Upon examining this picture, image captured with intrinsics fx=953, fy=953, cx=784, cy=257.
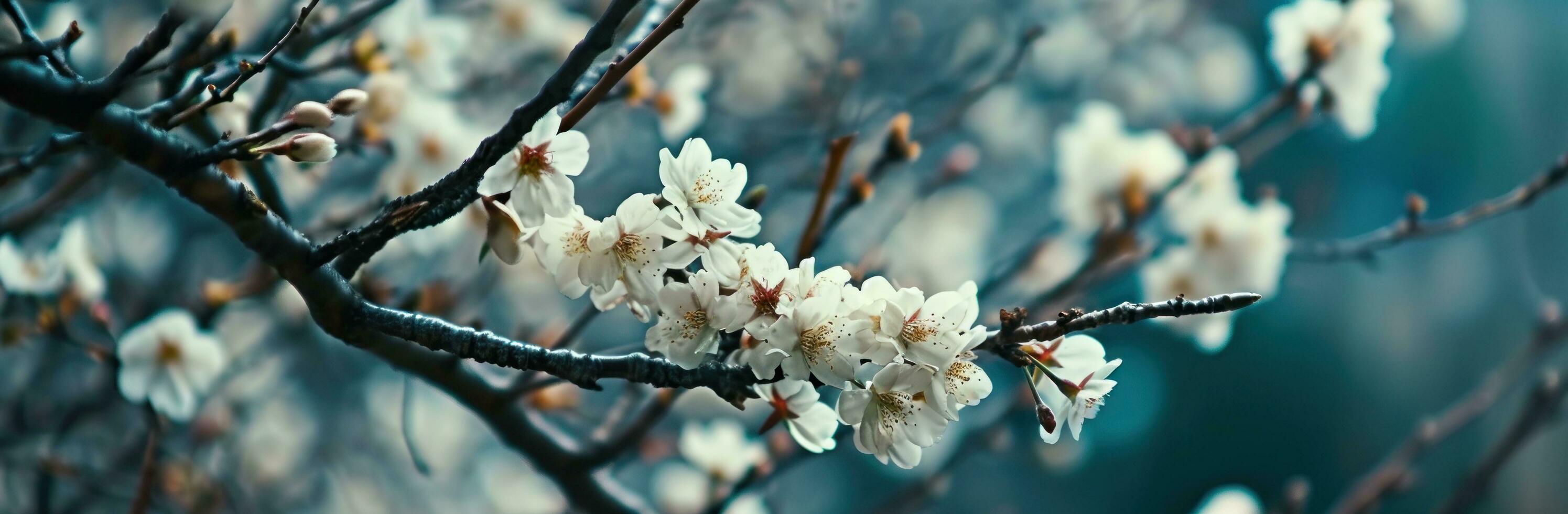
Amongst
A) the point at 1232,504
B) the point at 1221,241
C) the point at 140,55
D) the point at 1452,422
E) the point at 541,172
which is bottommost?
the point at 1232,504

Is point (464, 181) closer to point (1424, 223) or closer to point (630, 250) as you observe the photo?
point (630, 250)

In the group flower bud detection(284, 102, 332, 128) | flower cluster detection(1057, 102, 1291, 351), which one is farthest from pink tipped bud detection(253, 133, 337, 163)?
flower cluster detection(1057, 102, 1291, 351)

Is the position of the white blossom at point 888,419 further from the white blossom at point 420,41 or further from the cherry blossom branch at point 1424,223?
the white blossom at point 420,41

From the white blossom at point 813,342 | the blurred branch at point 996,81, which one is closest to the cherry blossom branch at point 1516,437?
the blurred branch at point 996,81

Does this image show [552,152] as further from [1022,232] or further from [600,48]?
[1022,232]

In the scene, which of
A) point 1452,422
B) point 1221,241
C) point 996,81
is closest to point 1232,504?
point 1452,422

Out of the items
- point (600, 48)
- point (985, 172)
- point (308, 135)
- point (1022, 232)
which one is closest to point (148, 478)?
point (308, 135)
